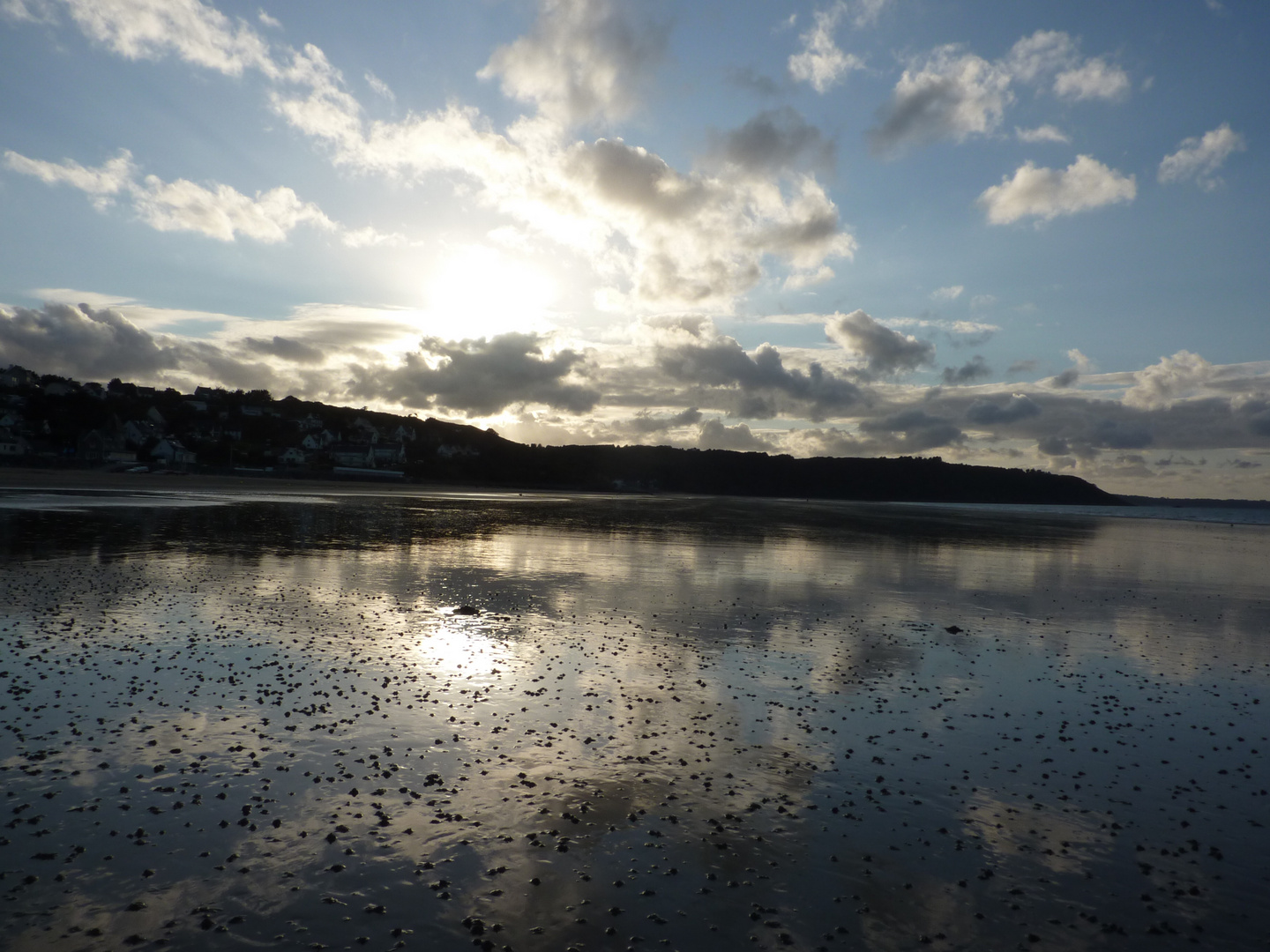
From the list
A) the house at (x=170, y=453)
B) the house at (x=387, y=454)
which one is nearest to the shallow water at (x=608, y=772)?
the house at (x=170, y=453)

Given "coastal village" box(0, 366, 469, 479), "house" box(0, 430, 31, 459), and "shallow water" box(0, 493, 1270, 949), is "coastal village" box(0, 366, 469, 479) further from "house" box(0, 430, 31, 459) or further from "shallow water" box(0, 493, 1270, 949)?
"shallow water" box(0, 493, 1270, 949)

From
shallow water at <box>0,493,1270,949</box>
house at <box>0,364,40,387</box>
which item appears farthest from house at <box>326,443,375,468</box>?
shallow water at <box>0,493,1270,949</box>

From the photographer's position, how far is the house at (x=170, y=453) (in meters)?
137

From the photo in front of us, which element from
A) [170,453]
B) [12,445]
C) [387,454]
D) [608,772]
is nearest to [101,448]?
[170,453]

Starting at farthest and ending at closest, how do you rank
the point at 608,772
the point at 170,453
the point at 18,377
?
1. the point at 18,377
2. the point at 170,453
3. the point at 608,772

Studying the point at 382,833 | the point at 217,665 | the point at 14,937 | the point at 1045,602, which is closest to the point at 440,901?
the point at 382,833

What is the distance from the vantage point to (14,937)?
21.3 feet

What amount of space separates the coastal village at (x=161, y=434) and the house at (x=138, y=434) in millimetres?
233

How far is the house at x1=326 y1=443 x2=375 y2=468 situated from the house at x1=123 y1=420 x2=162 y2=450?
129ft

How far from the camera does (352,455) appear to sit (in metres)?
177

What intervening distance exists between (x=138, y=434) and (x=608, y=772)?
162 metres

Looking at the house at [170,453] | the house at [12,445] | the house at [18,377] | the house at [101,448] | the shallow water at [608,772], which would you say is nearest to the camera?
the shallow water at [608,772]

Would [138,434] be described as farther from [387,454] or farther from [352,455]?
[387,454]

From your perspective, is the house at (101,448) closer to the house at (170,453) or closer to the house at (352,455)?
the house at (170,453)
